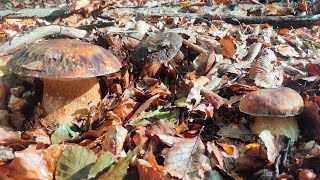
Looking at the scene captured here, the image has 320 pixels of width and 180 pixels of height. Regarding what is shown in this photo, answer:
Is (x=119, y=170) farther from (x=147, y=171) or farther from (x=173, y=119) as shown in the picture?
(x=173, y=119)

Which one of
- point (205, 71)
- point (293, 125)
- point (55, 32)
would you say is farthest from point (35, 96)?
point (293, 125)

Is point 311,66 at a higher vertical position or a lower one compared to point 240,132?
higher

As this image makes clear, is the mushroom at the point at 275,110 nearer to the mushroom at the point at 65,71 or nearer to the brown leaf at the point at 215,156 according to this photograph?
the brown leaf at the point at 215,156

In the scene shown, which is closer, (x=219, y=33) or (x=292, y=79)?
(x=292, y=79)

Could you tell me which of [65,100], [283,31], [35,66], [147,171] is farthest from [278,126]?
[283,31]

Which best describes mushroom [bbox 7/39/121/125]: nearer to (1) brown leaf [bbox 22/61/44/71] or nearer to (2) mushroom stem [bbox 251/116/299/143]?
(1) brown leaf [bbox 22/61/44/71]

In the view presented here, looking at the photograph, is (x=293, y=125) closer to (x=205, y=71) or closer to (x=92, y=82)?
(x=205, y=71)
